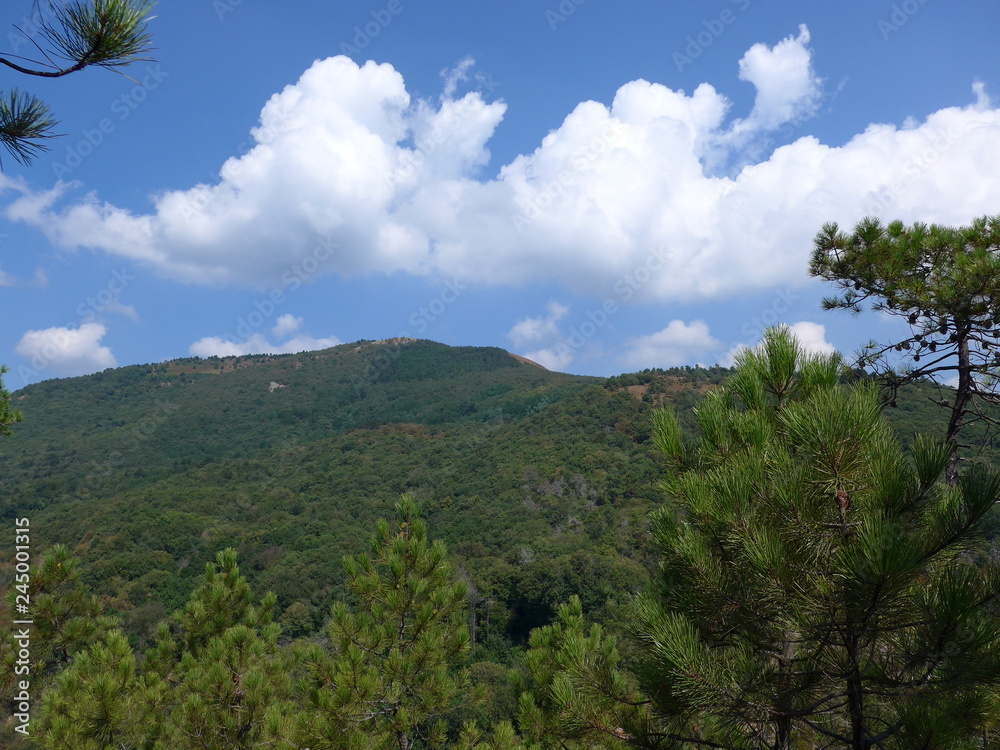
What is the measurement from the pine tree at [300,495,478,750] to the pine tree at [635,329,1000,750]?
3.63 m

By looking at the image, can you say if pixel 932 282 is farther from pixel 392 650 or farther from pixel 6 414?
pixel 6 414

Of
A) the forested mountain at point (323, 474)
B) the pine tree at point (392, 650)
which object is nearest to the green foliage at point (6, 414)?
the pine tree at point (392, 650)

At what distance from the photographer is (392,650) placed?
213 inches

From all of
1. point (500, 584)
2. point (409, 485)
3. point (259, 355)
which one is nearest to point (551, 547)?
point (500, 584)

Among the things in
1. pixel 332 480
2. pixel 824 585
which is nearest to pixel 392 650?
pixel 824 585

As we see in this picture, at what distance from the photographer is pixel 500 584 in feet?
113

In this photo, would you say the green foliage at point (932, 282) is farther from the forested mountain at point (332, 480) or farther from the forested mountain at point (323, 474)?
the forested mountain at point (323, 474)

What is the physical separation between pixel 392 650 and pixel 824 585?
15.3 feet

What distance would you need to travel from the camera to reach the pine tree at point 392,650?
5004 mm

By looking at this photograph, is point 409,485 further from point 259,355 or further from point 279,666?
point 259,355

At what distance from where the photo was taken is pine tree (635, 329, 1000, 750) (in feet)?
5.67

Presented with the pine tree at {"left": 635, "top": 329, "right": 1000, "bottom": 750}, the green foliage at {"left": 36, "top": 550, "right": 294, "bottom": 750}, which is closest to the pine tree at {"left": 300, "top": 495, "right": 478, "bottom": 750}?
the green foliage at {"left": 36, "top": 550, "right": 294, "bottom": 750}

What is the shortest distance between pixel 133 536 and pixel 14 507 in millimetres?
19793

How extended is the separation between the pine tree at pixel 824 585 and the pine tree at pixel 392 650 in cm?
363
